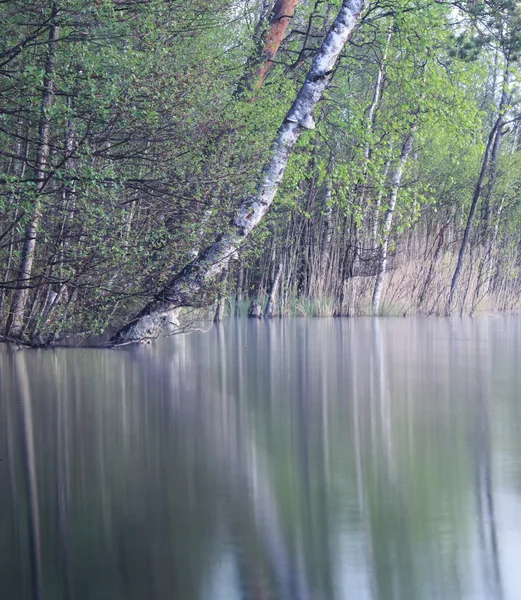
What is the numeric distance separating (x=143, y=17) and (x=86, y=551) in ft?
21.5

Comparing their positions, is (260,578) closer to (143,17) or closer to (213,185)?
(143,17)

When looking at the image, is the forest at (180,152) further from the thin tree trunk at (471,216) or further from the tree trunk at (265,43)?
the thin tree trunk at (471,216)

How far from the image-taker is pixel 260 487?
12.6 feet

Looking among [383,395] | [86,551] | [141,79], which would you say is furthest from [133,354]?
[86,551]

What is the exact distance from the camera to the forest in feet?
25.5

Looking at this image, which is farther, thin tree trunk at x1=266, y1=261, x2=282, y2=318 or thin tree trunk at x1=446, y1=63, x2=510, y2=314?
thin tree trunk at x1=446, y1=63, x2=510, y2=314

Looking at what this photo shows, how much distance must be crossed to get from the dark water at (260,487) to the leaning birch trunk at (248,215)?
2493mm

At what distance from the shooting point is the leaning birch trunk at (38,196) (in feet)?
24.1

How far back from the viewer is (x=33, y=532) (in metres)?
3.18

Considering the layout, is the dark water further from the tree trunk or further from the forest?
the tree trunk

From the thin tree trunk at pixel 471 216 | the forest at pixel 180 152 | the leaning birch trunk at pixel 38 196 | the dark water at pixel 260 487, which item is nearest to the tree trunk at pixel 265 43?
the forest at pixel 180 152

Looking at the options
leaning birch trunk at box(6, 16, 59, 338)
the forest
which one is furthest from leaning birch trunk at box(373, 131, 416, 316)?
leaning birch trunk at box(6, 16, 59, 338)

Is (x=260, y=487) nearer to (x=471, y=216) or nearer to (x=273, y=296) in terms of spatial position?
(x=273, y=296)

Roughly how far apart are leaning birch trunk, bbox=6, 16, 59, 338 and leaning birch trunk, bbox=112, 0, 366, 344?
165 cm
